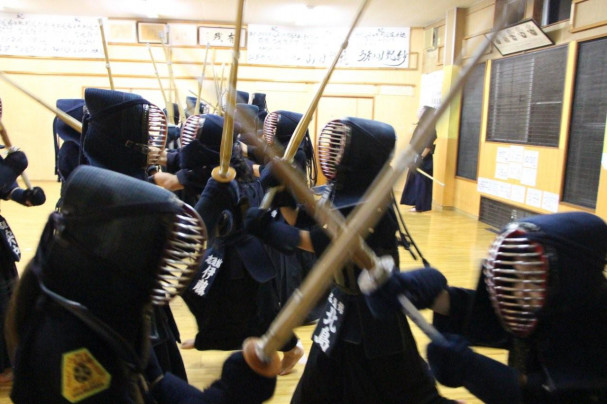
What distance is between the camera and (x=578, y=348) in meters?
1.07

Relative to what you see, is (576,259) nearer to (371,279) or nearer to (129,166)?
(371,279)

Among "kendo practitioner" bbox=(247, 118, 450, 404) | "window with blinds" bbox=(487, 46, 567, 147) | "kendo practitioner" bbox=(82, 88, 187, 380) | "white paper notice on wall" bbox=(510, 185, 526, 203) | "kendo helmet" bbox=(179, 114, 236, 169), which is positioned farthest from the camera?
"white paper notice on wall" bbox=(510, 185, 526, 203)

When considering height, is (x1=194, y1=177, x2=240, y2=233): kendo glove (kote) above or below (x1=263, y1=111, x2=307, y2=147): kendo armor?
below

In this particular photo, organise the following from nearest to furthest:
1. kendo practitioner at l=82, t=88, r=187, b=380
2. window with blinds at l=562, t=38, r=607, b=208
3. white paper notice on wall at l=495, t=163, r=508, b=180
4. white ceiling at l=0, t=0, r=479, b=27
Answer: kendo practitioner at l=82, t=88, r=187, b=380, window with blinds at l=562, t=38, r=607, b=208, white paper notice on wall at l=495, t=163, r=508, b=180, white ceiling at l=0, t=0, r=479, b=27

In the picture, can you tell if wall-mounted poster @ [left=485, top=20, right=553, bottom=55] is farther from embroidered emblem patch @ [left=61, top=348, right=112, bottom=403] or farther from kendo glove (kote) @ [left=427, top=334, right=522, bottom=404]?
embroidered emblem patch @ [left=61, top=348, right=112, bottom=403]

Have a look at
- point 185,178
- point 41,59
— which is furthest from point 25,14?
point 185,178

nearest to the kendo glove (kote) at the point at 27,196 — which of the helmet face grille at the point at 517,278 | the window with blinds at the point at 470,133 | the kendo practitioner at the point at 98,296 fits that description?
the kendo practitioner at the point at 98,296

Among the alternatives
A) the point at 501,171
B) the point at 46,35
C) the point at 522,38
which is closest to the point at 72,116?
the point at 522,38

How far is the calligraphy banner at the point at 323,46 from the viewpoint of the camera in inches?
324

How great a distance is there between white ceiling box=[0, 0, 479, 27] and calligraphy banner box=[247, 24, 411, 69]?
159 millimetres

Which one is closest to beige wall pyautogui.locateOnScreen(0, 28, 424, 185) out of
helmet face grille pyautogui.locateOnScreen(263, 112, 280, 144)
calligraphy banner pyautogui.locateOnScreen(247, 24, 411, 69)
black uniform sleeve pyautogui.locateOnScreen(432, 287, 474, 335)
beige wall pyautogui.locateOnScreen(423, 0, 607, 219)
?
calligraphy banner pyautogui.locateOnScreen(247, 24, 411, 69)

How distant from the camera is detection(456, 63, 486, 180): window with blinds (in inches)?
252

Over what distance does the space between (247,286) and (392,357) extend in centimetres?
83

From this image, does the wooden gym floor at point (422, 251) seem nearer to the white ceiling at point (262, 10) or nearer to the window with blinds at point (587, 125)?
the window with blinds at point (587, 125)
